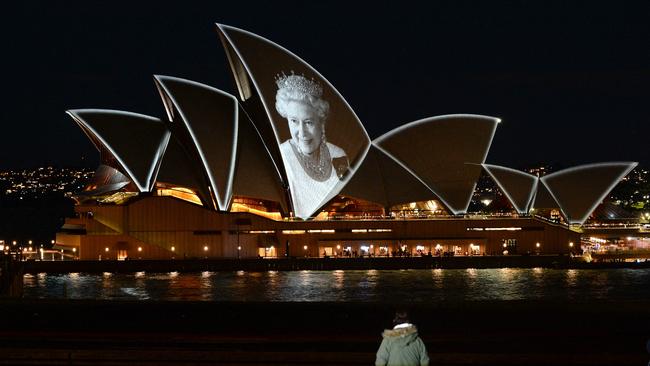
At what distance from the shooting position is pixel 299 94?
40031mm

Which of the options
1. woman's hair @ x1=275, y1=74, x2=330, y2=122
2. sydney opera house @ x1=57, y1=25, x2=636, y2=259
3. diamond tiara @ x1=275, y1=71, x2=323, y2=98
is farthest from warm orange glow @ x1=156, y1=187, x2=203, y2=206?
diamond tiara @ x1=275, y1=71, x2=323, y2=98

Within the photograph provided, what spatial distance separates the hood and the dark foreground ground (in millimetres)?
3323

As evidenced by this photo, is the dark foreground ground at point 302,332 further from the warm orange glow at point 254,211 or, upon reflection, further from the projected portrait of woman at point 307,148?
the warm orange glow at point 254,211

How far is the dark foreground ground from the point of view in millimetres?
9953

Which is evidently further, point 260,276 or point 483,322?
point 260,276

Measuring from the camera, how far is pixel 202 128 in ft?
127

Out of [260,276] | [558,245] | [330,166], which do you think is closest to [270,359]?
[260,276]

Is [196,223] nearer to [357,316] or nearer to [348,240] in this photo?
[348,240]

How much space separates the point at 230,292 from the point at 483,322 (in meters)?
15.4

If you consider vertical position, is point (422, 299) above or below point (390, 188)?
below

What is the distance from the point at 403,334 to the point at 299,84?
33.9m

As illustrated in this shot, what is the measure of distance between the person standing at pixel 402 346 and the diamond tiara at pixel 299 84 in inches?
1297

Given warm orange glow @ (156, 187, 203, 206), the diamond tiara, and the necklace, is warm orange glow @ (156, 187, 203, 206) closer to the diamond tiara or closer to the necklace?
the necklace

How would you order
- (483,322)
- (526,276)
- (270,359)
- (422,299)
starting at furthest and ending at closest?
(526,276)
(422,299)
(483,322)
(270,359)
